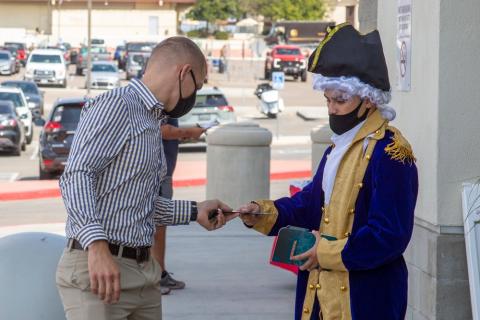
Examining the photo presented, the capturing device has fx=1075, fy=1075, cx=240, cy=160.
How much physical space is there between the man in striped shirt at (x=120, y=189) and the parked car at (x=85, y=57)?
190ft

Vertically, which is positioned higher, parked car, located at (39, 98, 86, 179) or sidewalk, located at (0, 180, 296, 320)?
parked car, located at (39, 98, 86, 179)

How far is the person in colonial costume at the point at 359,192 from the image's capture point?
13.2 feet

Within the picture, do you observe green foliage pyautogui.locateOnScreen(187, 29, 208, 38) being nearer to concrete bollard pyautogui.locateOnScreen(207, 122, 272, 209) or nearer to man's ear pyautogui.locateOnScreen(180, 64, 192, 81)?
concrete bollard pyautogui.locateOnScreen(207, 122, 272, 209)

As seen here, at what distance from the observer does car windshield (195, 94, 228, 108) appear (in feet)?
89.6

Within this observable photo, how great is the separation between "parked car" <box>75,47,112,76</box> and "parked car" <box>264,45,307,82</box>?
Result: 417 inches

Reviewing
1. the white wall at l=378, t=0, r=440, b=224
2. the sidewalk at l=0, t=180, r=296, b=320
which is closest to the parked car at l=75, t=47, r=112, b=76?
the sidewalk at l=0, t=180, r=296, b=320

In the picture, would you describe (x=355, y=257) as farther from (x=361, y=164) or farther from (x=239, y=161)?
(x=239, y=161)

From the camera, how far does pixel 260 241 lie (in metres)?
11.5

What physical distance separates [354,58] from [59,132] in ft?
54.3

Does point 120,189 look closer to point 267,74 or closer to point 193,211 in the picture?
point 193,211

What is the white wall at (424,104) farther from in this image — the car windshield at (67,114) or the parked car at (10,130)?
the parked car at (10,130)

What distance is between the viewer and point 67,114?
2033 centimetres

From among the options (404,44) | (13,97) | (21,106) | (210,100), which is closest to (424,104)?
(404,44)

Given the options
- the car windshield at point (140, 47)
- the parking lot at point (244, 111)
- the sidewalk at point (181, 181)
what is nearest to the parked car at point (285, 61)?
the parking lot at point (244, 111)
